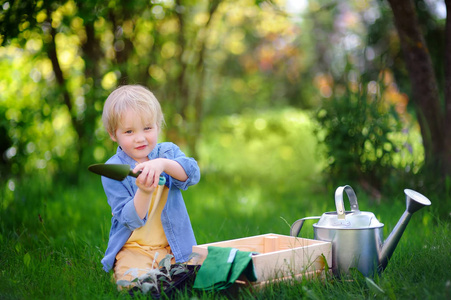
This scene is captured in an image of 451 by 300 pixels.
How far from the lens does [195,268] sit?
220 cm

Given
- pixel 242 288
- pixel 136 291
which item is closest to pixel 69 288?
pixel 136 291

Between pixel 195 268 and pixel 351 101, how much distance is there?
2.95 m

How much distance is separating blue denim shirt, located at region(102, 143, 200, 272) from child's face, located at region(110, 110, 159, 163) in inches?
4.1

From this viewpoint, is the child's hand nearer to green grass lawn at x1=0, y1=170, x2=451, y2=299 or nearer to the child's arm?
the child's arm

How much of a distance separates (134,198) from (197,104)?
5.16m

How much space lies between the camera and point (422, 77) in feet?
13.4

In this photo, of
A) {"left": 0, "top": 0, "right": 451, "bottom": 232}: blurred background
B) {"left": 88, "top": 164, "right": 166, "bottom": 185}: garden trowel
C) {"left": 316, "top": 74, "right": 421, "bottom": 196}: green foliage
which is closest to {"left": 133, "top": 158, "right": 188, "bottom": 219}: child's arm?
{"left": 88, "top": 164, "right": 166, "bottom": 185}: garden trowel

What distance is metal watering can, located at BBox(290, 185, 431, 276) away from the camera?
2248 millimetres

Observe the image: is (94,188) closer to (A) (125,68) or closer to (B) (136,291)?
(A) (125,68)

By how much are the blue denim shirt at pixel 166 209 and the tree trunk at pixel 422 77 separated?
2.37 m

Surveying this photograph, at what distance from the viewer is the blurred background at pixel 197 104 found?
4.05 meters

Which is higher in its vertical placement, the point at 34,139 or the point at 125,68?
the point at 125,68

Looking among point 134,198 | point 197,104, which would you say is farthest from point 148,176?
point 197,104

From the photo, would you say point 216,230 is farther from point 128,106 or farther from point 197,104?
point 197,104
